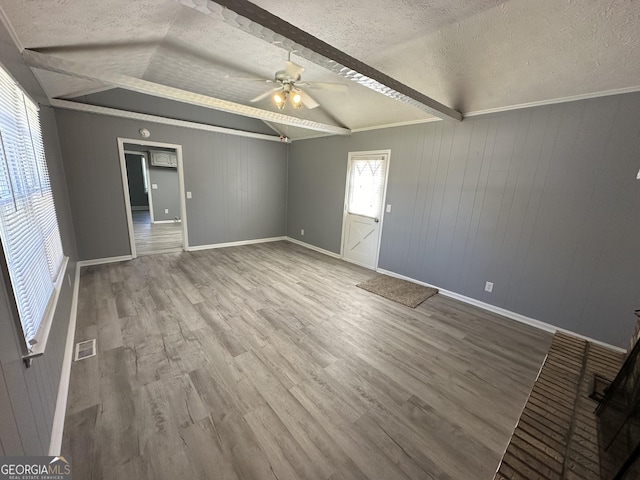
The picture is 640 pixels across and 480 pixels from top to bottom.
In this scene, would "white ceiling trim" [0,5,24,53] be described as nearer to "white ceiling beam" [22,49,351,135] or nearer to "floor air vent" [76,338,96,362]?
"white ceiling beam" [22,49,351,135]

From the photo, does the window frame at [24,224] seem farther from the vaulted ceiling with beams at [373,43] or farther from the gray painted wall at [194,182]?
the gray painted wall at [194,182]

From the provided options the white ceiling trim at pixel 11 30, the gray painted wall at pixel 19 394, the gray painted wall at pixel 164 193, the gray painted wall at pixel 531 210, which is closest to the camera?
the gray painted wall at pixel 19 394

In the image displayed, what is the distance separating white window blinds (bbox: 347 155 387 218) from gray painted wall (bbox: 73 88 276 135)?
257 centimetres

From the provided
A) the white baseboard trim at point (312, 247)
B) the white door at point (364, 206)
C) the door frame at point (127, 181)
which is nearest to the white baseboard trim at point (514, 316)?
the white door at point (364, 206)

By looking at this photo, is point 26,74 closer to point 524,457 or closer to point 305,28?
point 305,28

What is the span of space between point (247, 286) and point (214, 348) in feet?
4.70

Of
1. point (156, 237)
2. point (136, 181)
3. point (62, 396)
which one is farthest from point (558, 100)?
point (136, 181)

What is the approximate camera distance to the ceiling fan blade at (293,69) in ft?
8.30

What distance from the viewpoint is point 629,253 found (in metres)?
2.45

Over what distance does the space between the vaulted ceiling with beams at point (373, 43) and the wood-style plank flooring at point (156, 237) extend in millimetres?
2923

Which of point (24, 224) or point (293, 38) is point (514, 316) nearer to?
point (293, 38)

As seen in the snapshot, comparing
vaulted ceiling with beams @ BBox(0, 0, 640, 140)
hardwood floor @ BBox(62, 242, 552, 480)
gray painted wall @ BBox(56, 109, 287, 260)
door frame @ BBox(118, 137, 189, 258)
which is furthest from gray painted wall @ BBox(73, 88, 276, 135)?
hardwood floor @ BBox(62, 242, 552, 480)

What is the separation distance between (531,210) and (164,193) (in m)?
9.22

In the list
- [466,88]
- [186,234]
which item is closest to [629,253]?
[466,88]
